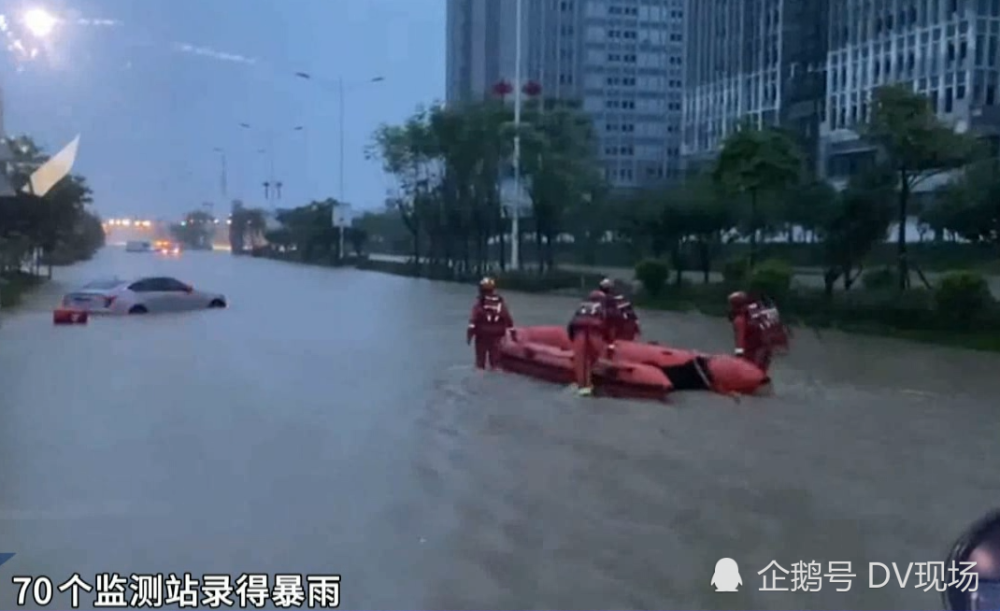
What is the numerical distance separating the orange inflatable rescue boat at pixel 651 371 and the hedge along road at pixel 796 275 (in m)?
7.76

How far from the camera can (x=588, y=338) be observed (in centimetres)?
1112

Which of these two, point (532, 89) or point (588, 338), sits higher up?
point (532, 89)

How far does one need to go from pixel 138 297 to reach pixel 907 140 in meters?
11.0

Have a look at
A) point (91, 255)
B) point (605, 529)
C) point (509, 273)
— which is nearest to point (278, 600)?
point (605, 529)

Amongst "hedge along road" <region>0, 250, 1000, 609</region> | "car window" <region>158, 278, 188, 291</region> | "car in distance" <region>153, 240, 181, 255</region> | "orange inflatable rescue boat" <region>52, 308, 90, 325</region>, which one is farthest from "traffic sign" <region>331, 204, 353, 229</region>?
"hedge along road" <region>0, 250, 1000, 609</region>

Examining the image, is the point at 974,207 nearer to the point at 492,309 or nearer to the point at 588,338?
the point at 492,309

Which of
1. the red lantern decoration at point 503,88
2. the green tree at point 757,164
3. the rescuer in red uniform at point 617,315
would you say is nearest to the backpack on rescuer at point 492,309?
the rescuer in red uniform at point 617,315

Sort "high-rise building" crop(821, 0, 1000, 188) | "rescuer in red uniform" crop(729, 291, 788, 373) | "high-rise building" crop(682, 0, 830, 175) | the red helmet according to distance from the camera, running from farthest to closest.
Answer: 1. "high-rise building" crop(821, 0, 1000, 188)
2. "high-rise building" crop(682, 0, 830, 175)
3. the red helmet
4. "rescuer in red uniform" crop(729, 291, 788, 373)

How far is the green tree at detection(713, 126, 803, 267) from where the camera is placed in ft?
73.9

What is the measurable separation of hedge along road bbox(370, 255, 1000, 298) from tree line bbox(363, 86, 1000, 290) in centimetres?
22

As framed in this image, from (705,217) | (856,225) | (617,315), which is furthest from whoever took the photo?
(705,217)

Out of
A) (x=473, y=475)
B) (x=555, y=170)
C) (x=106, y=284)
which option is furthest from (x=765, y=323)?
(x=555, y=170)

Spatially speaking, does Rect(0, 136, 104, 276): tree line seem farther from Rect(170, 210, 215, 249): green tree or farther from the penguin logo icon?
the penguin logo icon

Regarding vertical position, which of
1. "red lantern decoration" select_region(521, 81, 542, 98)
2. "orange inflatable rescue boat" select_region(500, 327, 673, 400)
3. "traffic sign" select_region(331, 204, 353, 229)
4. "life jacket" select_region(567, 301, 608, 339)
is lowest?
"orange inflatable rescue boat" select_region(500, 327, 673, 400)
